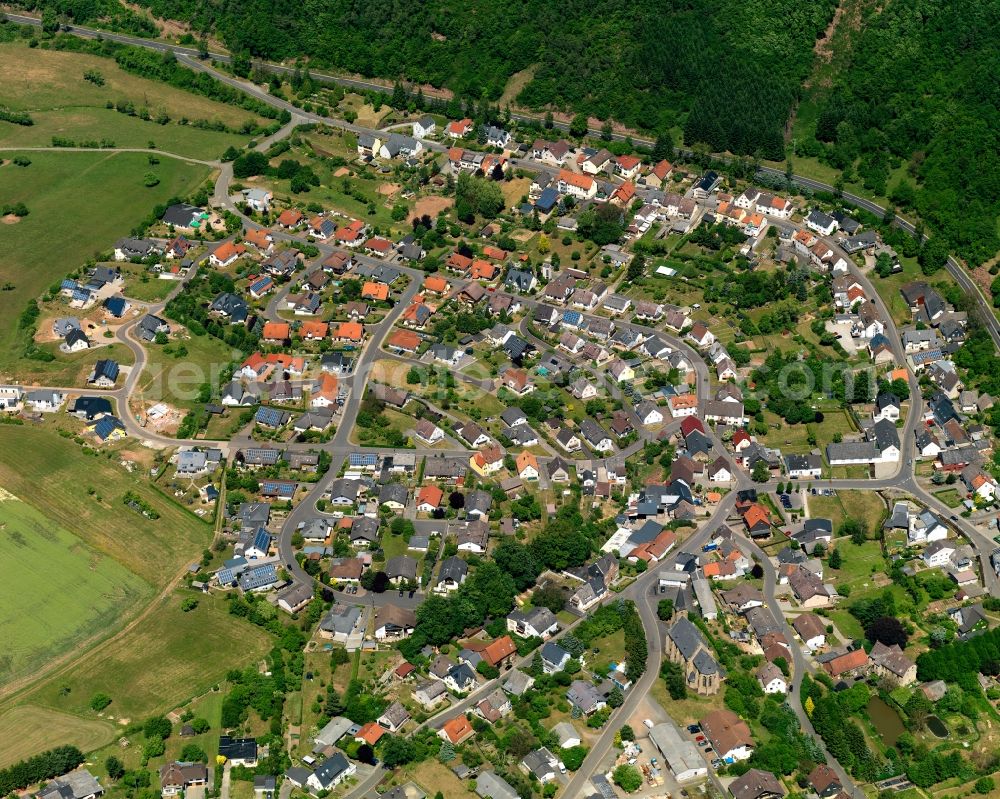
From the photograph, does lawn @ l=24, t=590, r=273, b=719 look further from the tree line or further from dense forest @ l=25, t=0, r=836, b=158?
dense forest @ l=25, t=0, r=836, b=158

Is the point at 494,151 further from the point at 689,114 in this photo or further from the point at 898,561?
the point at 898,561

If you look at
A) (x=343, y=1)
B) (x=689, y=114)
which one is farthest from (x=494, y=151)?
(x=343, y=1)

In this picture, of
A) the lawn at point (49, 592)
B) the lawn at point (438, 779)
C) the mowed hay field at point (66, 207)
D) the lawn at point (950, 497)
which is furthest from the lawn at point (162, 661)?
the lawn at point (950, 497)

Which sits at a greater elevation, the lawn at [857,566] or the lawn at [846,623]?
the lawn at [857,566]

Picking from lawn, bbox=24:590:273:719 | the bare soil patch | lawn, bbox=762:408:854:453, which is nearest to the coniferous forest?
the bare soil patch

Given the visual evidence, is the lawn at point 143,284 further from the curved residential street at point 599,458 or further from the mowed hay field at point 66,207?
the mowed hay field at point 66,207
